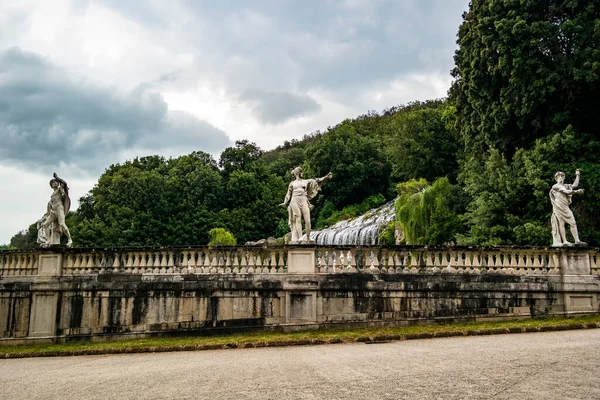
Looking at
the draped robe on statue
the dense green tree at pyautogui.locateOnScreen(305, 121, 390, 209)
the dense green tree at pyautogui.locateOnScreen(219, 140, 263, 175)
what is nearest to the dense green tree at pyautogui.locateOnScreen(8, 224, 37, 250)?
the dense green tree at pyautogui.locateOnScreen(219, 140, 263, 175)

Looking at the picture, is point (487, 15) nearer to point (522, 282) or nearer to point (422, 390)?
point (522, 282)

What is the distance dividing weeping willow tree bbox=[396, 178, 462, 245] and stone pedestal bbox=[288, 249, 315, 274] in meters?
15.4

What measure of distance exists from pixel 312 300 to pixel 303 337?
4.31 feet

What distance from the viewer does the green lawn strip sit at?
11164 millimetres

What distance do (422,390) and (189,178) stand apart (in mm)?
47200

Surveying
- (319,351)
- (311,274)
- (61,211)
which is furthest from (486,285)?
(61,211)

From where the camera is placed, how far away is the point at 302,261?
42.2 feet

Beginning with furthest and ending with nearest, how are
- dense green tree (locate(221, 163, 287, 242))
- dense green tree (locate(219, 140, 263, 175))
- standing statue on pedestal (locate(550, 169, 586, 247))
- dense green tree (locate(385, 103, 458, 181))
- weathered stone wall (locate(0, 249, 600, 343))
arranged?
dense green tree (locate(219, 140, 263, 175)), dense green tree (locate(221, 163, 287, 242)), dense green tree (locate(385, 103, 458, 181)), standing statue on pedestal (locate(550, 169, 586, 247)), weathered stone wall (locate(0, 249, 600, 343))

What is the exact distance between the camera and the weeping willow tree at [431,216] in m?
26.9

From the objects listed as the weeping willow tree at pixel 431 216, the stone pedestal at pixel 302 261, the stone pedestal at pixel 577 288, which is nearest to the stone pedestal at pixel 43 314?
the stone pedestal at pixel 302 261

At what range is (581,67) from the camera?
20.1 meters

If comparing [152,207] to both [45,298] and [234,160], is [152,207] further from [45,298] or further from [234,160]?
[45,298]

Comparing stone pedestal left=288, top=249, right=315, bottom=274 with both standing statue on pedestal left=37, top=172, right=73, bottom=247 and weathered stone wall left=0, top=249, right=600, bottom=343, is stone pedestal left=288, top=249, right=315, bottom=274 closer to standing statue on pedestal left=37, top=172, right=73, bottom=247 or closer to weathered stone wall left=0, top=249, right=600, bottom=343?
weathered stone wall left=0, top=249, right=600, bottom=343

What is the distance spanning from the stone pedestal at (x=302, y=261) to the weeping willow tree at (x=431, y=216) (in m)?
15.4
